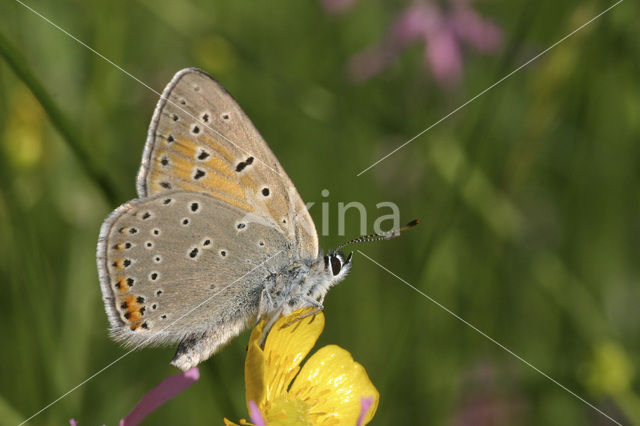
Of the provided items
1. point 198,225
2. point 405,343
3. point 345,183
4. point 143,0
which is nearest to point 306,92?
point 345,183

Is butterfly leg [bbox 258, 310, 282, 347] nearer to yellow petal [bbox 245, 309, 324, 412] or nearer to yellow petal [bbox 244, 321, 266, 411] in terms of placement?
yellow petal [bbox 245, 309, 324, 412]

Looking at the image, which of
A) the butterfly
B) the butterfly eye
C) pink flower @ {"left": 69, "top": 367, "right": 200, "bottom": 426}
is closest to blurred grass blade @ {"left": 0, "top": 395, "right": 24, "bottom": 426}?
the butterfly

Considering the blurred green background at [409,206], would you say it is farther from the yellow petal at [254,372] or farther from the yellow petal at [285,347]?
the yellow petal at [254,372]

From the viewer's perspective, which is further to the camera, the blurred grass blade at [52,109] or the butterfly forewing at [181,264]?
the butterfly forewing at [181,264]

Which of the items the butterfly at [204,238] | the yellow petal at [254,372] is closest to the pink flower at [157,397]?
the yellow petal at [254,372]

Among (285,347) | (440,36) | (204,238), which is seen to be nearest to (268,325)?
(285,347)
